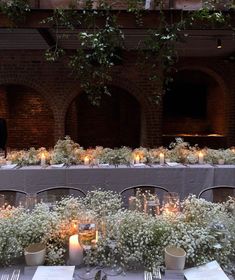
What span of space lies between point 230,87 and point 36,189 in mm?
5884

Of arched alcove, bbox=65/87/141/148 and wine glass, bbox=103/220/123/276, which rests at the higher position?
arched alcove, bbox=65/87/141/148

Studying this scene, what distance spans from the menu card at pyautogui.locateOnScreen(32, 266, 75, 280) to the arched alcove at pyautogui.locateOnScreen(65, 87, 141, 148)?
916 centimetres

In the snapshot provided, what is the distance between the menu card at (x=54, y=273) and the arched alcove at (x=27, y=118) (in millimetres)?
8952

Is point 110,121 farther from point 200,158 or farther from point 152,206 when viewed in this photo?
point 152,206

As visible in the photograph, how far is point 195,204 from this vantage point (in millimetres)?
2061

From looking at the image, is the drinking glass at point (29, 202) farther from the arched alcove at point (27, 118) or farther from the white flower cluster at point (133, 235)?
the arched alcove at point (27, 118)

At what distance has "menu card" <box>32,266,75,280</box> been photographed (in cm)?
160

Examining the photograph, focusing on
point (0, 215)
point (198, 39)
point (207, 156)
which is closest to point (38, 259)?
point (0, 215)

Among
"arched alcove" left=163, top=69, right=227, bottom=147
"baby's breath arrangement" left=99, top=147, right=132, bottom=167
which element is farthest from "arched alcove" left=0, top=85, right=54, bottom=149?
"baby's breath arrangement" left=99, top=147, right=132, bottom=167

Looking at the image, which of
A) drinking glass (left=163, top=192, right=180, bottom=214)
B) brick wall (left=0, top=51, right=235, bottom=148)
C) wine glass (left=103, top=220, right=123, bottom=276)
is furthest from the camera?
brick wall (left=0, top=51, right=235, bottom=148)

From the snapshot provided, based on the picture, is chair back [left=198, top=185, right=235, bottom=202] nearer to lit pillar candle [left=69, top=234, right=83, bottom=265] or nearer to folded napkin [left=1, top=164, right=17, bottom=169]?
lit pillar candle [left=69, top=234, right=83, bottom=265]

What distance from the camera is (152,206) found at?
2.50 meters

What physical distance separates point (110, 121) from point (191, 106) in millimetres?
2648

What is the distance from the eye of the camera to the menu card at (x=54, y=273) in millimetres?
1603
